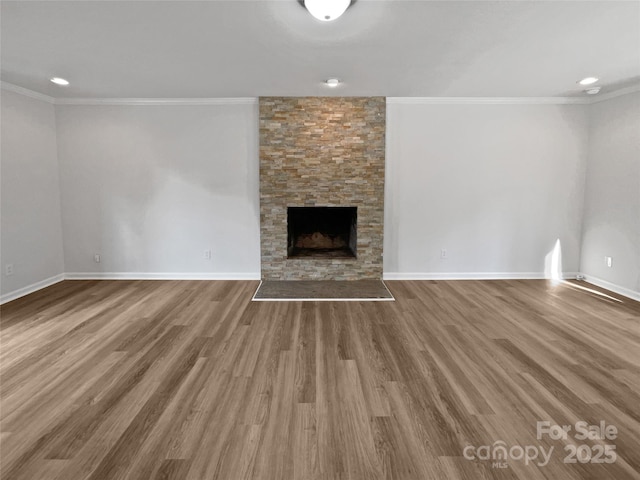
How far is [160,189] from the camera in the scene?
16.0 ft

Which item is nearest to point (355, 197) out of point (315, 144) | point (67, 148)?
point (315, 144)

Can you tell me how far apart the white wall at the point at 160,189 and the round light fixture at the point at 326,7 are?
2737 millimetres

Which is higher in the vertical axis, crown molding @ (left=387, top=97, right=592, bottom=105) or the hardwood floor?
crown molding @ (left=387, top=97, right=592, bottom=105)

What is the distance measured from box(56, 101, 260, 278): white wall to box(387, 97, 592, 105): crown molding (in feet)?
6.50

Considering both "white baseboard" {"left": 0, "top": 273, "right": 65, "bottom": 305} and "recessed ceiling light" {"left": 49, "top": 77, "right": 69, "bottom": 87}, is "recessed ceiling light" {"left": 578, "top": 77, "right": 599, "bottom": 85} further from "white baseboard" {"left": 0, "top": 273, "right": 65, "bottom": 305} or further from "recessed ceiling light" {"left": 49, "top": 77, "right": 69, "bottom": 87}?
"white baseboard" {"left": 0, "top": 273, "right": 65, "bottom": 305}

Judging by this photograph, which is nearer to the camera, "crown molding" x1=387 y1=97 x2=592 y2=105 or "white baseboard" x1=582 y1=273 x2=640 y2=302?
"white baseboard" x1=582 y1=273 x2=640 y2=302

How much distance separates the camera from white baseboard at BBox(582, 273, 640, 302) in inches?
163

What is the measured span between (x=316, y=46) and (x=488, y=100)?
2864 mm

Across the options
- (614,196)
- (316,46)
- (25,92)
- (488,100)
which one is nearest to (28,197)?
(25,92)

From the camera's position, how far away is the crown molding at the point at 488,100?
186 inches

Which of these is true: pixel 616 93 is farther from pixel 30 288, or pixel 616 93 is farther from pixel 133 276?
pixel 30 288

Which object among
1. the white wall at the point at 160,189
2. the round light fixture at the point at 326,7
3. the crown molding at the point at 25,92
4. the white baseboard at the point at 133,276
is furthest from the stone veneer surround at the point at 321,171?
the crown molding at the point at 25,92

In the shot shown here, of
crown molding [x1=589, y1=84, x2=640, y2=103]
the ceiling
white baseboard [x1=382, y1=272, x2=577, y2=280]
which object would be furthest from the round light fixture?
crown molding [x1=589, y1=84, x2=640, y2=103]

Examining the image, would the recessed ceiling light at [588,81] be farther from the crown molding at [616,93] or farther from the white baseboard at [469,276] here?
the white baseboard at [469,276]
